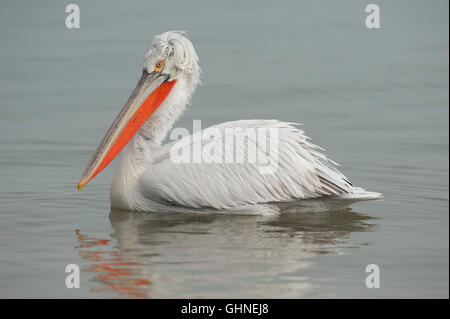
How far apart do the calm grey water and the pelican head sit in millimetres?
614

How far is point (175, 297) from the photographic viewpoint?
5.27m

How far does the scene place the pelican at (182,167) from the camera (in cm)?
695

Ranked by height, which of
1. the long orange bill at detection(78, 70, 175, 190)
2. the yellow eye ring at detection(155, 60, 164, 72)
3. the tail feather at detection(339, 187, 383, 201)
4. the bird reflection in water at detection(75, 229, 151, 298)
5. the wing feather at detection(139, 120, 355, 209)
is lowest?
the bird reflection in water at detection(75, 229, 151, 298)

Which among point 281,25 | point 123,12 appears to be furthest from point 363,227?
point 123,12

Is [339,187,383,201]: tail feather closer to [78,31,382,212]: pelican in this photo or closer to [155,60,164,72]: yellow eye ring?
[78,31,382,212]: pelican

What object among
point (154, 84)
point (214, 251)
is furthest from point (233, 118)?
point (214, 251)

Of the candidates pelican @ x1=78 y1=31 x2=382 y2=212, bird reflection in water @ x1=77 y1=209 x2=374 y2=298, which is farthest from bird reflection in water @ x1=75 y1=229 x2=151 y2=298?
pelican @ x1=78 y1=31 x2=382 y2=212

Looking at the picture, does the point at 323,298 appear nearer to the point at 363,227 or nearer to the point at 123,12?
the point at 363,227

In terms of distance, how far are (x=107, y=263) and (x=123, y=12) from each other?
10213 mm

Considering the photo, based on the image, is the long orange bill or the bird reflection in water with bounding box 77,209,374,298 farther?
the long orange bill

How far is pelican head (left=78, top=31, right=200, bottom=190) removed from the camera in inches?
286

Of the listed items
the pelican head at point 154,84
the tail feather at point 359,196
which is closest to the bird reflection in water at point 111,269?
the pelican head at point 154,84

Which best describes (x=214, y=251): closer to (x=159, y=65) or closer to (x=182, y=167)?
(x=182, y=167)

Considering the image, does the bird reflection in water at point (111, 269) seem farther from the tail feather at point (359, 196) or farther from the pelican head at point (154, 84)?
the tail feather at point (359, 196)
